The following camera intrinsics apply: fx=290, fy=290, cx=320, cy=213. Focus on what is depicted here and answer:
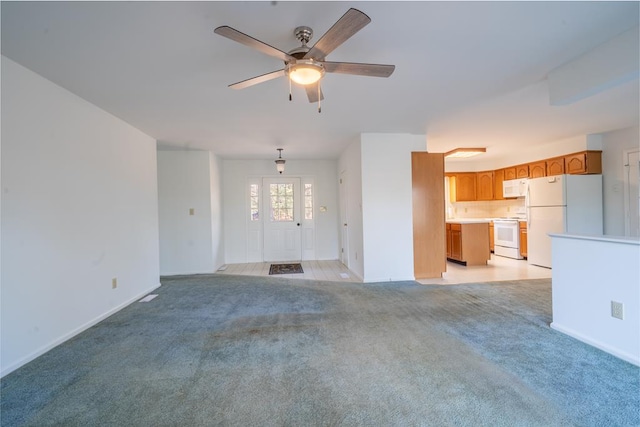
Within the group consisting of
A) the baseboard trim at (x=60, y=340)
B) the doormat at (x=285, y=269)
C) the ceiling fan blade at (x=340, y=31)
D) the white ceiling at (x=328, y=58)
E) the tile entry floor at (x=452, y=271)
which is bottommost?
the tile entry floor at (x=452, y=271)

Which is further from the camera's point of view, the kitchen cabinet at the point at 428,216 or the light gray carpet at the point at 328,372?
the kitchen cabinet at the point at 428,216

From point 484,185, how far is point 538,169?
153 centimetres

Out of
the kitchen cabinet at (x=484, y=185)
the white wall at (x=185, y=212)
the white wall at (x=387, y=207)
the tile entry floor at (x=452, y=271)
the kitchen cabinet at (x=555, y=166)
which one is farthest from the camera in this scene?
the kitchen cabinet at (x=484, y=185)

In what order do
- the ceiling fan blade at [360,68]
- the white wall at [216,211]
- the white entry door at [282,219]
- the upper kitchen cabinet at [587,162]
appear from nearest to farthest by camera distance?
the ceiling fan blade at [360,68] < the upper kitchen cabinet at [587,162] < the white wall at [216,211] < the white entry door at [282,219]

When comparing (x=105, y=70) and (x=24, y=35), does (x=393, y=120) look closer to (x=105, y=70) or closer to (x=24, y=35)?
(x=105, y=70)

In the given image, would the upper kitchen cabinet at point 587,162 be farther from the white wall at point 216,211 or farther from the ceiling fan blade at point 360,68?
the white wall at point 216,211

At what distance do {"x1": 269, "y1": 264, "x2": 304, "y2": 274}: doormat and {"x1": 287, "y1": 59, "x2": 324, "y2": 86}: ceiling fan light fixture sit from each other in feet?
13.8

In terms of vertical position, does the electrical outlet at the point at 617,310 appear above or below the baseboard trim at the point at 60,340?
above

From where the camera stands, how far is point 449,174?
7516 mm

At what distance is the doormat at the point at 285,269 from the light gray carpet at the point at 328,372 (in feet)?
7.04

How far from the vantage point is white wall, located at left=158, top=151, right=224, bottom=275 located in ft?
18.4

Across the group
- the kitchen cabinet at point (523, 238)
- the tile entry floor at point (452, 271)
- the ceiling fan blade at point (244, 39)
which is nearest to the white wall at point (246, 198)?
the tile entry floor at point (452, 271)

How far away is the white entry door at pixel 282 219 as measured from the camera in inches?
271

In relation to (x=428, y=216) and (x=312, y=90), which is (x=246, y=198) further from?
(x=312, y=90)
